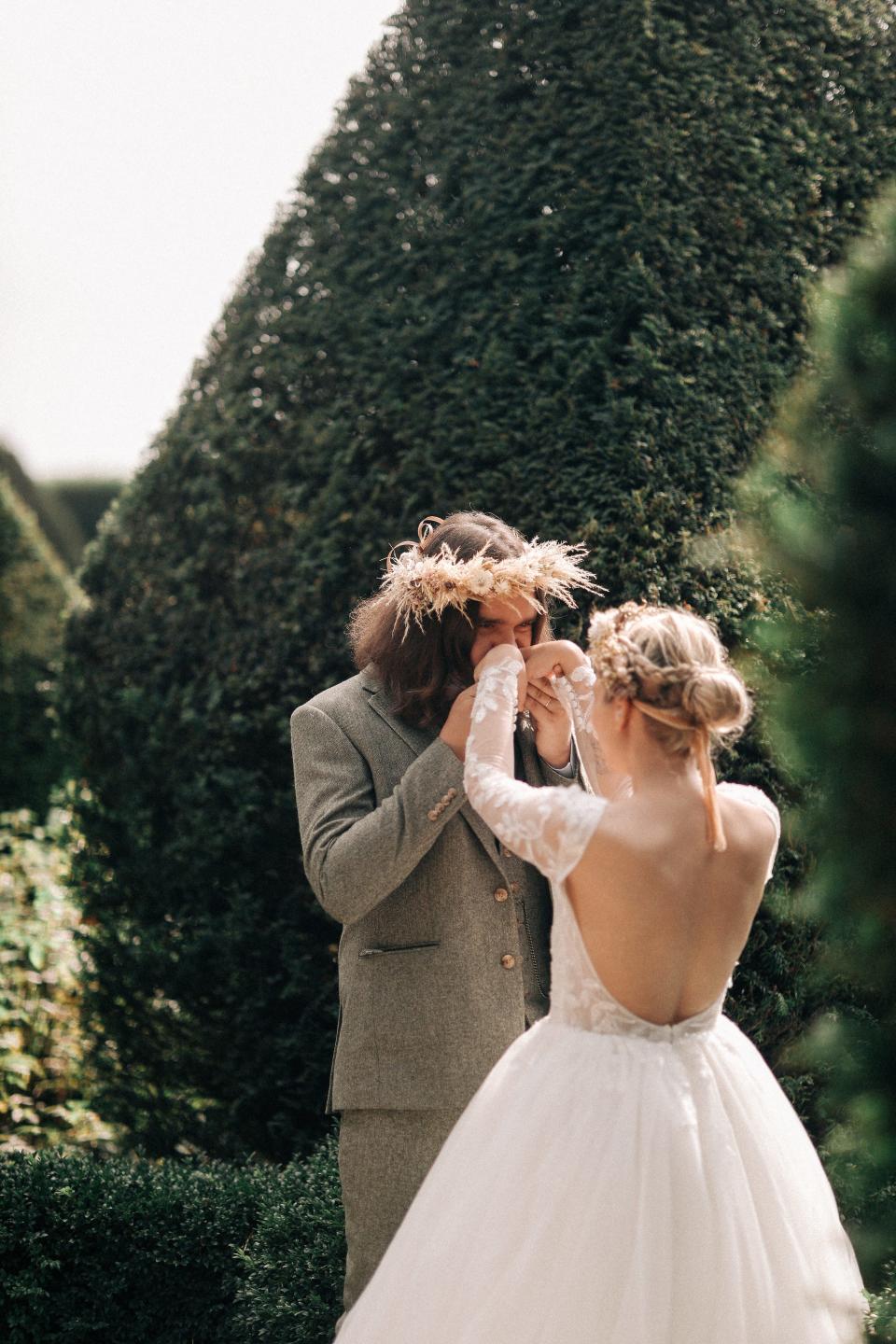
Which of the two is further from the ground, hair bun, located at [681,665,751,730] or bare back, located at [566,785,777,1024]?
hair bun, located at [681,665,751,730]

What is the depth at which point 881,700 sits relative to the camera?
1.37 metres

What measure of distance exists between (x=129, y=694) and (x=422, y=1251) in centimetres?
274

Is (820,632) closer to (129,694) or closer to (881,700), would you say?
(881,700)

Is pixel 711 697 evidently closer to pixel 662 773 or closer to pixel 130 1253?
pixel 662 773

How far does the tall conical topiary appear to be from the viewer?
12.4 feet

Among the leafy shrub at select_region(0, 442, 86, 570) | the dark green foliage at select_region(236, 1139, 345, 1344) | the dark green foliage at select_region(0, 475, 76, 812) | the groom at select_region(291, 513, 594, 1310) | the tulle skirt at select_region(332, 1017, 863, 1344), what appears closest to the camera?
the tulle skirt at select_region(332, 1017, 863, 1344)

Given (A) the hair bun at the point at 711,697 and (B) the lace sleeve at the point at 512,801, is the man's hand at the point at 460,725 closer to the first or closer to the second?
(B) the lace sleeve at the point at 512,801

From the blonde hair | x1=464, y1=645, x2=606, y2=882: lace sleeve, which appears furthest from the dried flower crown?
the blonde hair

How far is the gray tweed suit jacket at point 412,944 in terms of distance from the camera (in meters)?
2.61

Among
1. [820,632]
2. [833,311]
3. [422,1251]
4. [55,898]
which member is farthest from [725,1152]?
[55,898]

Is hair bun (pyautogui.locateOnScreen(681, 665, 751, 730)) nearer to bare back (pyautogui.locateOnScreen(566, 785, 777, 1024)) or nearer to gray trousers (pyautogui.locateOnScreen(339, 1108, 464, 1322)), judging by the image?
bare back (pyautogui.locateOnScreen(566, 785, 777, 1024))

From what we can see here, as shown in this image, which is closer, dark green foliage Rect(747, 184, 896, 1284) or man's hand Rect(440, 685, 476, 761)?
dark green foliage Rect(747, 184, 896, 1284)

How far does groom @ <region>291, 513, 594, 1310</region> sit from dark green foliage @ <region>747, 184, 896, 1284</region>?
113 centimetres

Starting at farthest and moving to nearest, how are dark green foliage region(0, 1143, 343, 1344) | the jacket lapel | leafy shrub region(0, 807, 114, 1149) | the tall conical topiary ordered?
leafy shrub region(0, 807, 114, 1149) < the tall conical topiary < dark green foliage region(0, 1143, 343, 1344) < the jacket lapel
